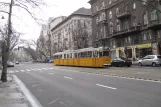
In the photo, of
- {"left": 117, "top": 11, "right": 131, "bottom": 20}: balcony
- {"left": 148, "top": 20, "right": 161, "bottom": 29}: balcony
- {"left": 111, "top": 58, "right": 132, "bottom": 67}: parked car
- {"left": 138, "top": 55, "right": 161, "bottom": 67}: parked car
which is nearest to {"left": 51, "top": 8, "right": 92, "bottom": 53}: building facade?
{"left": 117, "top": 11, "right": 131, "bottom": 20}: balcony

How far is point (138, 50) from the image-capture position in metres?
52.6

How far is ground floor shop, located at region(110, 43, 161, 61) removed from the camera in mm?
47094

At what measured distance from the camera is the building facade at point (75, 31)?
69.9 m

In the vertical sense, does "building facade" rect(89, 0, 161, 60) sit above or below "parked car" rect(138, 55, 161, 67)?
above

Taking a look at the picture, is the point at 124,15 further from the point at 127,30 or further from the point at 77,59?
the point at 77,59

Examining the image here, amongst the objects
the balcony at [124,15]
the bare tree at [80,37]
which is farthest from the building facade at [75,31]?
the balcony at [124,15]

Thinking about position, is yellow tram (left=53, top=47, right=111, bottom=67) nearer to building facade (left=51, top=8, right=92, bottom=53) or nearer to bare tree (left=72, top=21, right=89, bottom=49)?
bare tree (left=72, top=21, right=89, bottom=49)

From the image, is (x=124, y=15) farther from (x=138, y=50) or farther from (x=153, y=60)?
(x=153, y=60)

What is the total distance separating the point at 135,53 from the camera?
53812mm

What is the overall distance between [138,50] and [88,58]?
1815cm

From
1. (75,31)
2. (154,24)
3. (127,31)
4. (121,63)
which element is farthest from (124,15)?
(121,63)

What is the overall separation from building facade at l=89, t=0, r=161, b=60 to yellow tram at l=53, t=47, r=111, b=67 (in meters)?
5.04

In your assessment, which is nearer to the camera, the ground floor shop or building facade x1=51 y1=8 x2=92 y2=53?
the ground floor shop

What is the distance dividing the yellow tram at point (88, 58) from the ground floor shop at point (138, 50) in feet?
24.2
